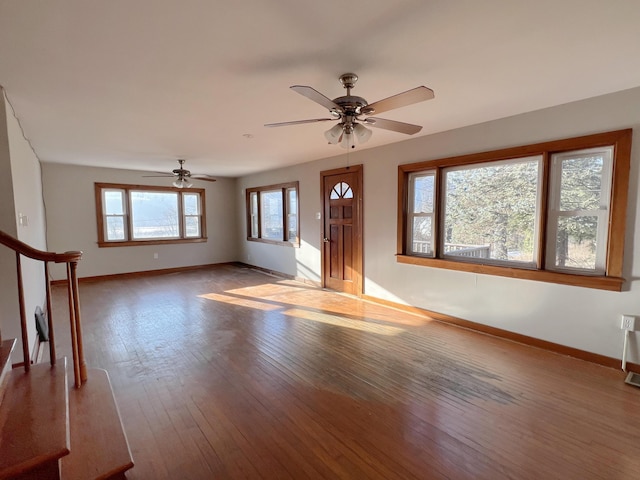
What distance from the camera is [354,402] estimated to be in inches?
90.8

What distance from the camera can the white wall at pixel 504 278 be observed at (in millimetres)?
2701

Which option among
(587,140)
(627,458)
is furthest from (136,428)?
(587,140)

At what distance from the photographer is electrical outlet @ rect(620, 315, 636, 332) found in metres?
2.66

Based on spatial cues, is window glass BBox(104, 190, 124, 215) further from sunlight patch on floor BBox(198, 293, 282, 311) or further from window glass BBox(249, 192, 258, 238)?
sunlight patch on floor BBox(198, 293, 282, 311)

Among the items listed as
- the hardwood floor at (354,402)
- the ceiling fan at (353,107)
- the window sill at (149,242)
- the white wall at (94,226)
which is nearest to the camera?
the hardwood floor at (354,402)

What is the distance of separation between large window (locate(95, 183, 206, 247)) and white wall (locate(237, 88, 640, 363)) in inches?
146

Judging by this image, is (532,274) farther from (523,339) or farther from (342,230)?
(342,230)

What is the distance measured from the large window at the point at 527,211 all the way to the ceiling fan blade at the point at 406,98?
1.93 meters

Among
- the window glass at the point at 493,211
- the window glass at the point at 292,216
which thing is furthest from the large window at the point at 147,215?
the window glass at the point at 493,211

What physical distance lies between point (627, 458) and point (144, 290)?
21.0 ft

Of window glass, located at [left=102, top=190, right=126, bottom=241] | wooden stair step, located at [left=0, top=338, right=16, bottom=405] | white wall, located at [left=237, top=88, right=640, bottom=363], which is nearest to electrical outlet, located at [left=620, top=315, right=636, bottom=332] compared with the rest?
white wall, located at [left=237, top=88, right=640, bottom=363]

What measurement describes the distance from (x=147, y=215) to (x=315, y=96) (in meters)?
6.63

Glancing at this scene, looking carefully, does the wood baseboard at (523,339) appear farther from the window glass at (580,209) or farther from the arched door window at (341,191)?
the arched door window at (341,191)

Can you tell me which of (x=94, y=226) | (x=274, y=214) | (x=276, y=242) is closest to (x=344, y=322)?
(x=276, y=242)
